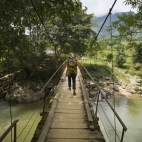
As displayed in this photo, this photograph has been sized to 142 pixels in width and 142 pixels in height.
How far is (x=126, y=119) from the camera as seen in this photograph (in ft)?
36.3

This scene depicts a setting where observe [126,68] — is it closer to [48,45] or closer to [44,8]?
[48,45]

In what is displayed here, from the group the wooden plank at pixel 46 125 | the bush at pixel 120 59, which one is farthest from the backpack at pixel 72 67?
the bush at pixel 120 59

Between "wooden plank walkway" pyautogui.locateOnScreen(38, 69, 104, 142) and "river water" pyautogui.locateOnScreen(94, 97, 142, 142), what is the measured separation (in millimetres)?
2023

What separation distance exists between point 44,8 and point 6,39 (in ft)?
3.77

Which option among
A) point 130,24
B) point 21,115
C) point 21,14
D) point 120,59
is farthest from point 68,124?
point 120,59

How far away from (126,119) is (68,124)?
8005mm

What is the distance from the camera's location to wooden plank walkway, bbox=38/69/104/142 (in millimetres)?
3348

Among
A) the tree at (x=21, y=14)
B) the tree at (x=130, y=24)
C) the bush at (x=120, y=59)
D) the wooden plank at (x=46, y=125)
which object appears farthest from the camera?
the bush at (x=120, y=59)

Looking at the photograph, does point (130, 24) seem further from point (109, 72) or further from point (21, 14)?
point (109, 72)

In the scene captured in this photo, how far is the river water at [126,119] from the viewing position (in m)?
9.06

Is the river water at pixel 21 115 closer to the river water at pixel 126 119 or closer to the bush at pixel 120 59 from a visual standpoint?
the river water at pixel 126 119

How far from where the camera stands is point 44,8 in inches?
171

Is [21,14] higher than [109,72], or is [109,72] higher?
[21,14]

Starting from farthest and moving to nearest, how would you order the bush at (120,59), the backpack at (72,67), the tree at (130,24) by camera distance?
the bush at (120,59)
the tree at (130,24)
the backpack at (72,67)
